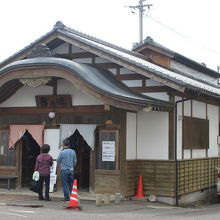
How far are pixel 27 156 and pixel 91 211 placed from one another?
5723 millimetres

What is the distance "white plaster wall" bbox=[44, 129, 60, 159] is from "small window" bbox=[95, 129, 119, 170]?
1577 mm

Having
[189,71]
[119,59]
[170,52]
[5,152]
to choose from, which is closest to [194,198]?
[119,59]

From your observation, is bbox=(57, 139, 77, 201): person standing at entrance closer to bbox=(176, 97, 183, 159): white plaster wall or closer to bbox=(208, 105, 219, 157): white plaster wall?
bbox=(176, 97, 183, 159): white plaster wall

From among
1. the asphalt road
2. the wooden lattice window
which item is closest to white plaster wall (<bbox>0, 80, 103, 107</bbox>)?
the wooden lattice window

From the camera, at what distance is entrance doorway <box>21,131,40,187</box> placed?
1579cm

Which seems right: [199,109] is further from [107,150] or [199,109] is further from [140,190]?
[107,150]

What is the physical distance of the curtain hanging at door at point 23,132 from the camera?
48.9ft

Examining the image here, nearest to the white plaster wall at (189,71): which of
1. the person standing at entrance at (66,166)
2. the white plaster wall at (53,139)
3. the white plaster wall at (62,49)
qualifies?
the white plaster wall at (62,49)

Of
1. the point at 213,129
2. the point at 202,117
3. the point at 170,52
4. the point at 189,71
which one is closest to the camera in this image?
the point at 202,117

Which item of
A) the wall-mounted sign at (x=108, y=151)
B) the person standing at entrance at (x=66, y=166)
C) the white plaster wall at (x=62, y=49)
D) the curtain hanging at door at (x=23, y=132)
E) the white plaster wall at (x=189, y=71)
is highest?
the white plaster wall at (x=189, y=71)

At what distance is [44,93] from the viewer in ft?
50.3

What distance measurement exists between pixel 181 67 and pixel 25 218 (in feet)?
48.9

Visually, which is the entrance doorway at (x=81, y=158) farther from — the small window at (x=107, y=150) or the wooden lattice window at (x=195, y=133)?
the wooden lattice window at (x=195, y=133)

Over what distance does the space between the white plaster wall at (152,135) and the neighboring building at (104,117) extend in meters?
0.03
